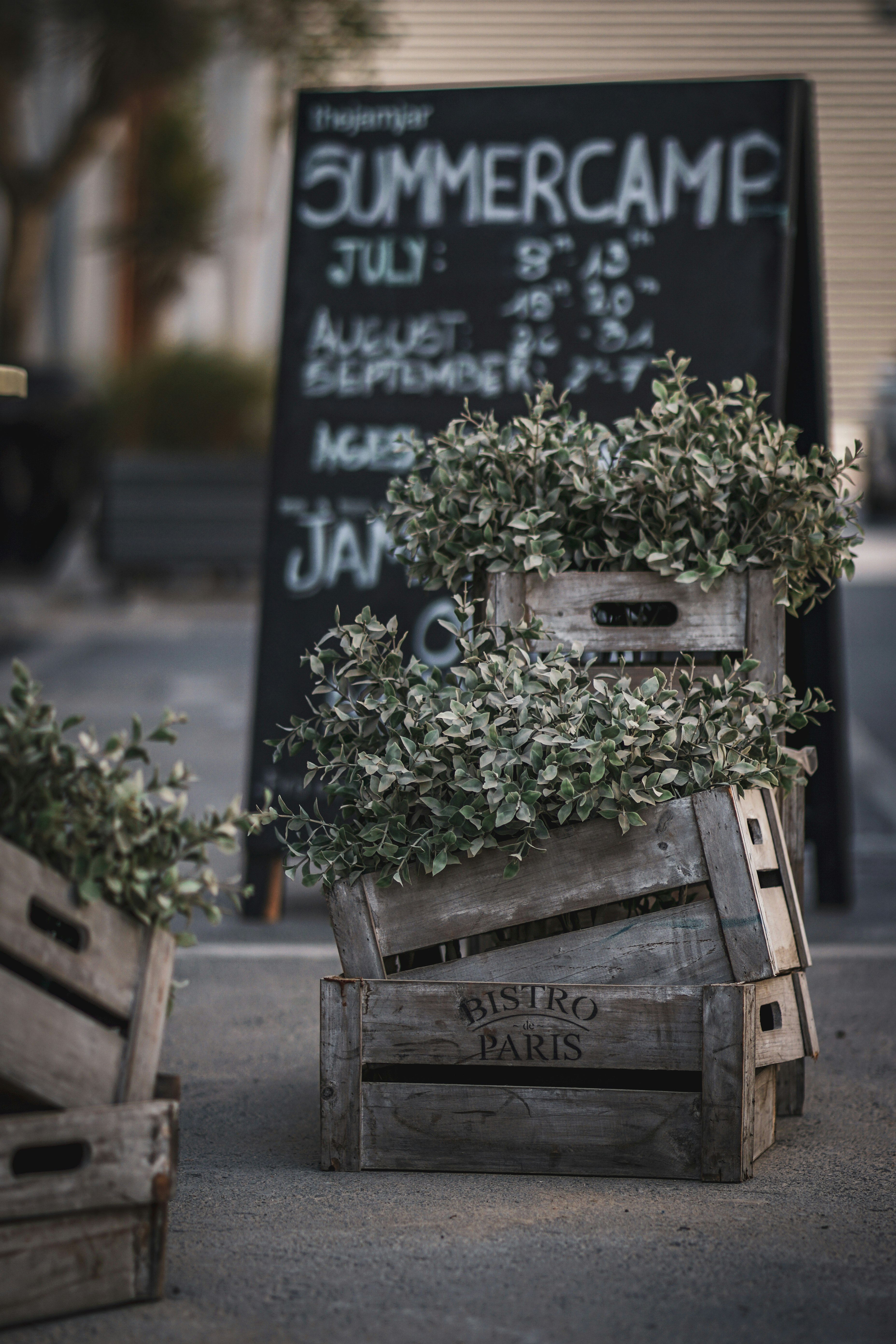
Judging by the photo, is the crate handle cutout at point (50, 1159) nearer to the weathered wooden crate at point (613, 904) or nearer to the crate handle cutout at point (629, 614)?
the weathered wooden crate at point (613, 904)

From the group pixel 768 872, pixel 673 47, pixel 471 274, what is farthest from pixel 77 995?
pixel 673 47

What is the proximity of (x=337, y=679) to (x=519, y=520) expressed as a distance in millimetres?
555

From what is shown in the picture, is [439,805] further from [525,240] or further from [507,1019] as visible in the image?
[525,240]

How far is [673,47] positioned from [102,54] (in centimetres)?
489

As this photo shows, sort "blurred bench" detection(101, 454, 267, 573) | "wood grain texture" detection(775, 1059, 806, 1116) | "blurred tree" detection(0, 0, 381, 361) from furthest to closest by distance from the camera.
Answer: "blurred bench" detection(101, 454, 267, 573) < "blurred tree" detection(0, 0, 381, 361) < "wood grain texture" detection(775, 1059, 806, 1116)

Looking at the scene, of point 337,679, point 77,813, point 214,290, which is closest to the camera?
point 77,813

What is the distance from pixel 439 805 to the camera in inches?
115

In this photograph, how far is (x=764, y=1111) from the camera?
3.03 metres

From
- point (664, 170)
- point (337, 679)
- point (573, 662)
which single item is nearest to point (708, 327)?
point (664, 170)

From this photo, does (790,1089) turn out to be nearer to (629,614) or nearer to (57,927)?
(629,614)

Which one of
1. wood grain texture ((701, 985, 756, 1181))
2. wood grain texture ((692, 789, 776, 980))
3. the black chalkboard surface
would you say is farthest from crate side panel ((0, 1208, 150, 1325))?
the black chalkboard surface

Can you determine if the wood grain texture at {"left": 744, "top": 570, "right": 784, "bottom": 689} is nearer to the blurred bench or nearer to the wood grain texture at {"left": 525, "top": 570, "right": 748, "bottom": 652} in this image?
the wood grain texture at {"left": 525, "top": 570, "right": 748, "bottom": 652}

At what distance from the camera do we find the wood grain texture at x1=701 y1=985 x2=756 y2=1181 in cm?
283

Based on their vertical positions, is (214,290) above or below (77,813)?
above
